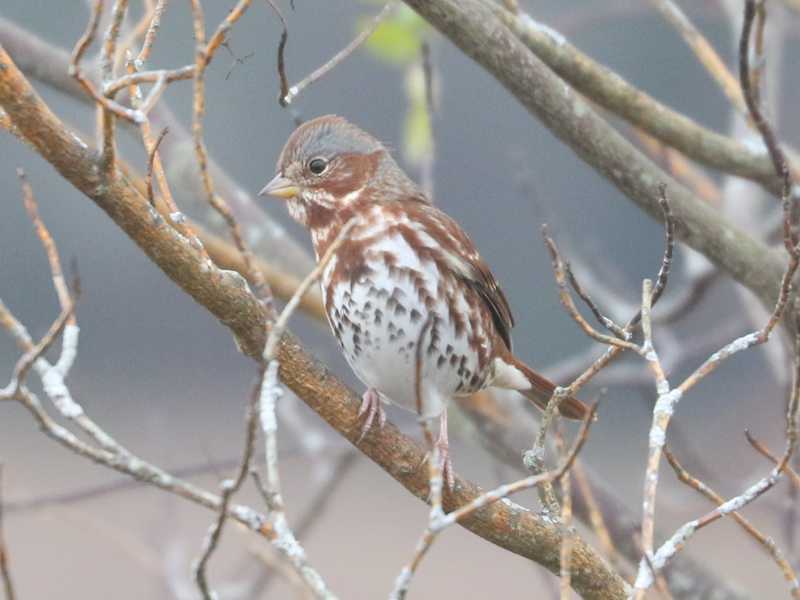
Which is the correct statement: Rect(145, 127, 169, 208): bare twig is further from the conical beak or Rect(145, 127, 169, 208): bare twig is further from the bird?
the conical beak

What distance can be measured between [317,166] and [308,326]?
406 cm

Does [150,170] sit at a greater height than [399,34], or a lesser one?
lesser

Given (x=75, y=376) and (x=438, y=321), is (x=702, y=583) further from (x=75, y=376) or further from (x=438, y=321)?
(x=75, y=376)

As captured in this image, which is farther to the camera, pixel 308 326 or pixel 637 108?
pixel 308 326

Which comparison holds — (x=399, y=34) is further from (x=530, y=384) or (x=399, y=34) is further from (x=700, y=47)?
(x=530, y=384)

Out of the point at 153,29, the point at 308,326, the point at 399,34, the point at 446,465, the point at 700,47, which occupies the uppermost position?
the point at 308,326

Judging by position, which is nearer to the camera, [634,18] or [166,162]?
[166,162]

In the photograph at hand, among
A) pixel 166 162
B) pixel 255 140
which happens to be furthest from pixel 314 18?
pixel 166 162

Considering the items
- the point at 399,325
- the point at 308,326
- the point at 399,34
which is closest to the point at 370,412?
the point at 399,325

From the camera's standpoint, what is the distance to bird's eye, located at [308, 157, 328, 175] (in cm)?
445

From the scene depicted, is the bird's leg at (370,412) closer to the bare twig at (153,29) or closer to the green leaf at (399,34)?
the bare twig at (153,29)

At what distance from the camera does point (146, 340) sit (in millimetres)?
10406

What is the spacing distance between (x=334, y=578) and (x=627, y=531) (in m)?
3.69

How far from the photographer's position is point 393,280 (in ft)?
13.2
